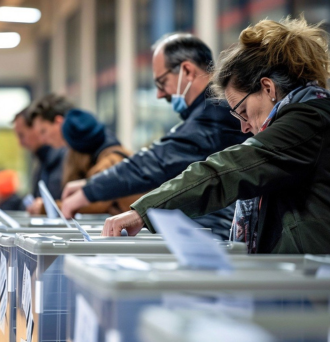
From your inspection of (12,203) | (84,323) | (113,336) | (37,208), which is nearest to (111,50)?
(12,203)

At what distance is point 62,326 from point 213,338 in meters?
0.93

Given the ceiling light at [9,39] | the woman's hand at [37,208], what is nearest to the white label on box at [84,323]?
the woman's hand at [37,208]

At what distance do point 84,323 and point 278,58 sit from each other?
3.49ft

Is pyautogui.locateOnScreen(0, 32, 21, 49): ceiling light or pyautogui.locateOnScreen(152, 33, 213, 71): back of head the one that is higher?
pyautogui.locateOnScreen(0, 32, 21, 49): ceiling light

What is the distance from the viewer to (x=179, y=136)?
296 centimetres

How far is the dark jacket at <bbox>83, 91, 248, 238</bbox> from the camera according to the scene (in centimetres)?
286

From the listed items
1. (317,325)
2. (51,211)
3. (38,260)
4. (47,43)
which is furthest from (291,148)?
(47,43)

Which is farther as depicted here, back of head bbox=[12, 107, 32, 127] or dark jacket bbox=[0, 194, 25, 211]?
dark jacket bbox=[0, 194, 25, 211]

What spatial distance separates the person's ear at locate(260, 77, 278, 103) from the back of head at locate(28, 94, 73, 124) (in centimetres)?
329

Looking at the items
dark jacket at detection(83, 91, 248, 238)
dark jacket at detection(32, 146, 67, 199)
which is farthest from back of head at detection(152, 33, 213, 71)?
dark jacket at detection(32, 146, 67, 199)

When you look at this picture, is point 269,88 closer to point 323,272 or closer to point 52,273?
point 52,273

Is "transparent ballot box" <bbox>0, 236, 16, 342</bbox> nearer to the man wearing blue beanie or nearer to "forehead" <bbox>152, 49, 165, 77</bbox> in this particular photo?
"forehead" <bbox>152, 49, 165, 77</bbox>

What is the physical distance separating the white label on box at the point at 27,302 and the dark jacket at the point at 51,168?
2.93m

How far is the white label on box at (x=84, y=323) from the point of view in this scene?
1.12 meters
